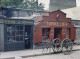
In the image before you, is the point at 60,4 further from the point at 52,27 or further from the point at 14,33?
the point at 14,33

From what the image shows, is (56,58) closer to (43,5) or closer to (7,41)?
(7,41)

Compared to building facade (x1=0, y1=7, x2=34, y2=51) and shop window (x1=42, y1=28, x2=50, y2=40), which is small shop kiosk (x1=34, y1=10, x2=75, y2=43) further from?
building facade (x1=0, y1=7, x2=34, y2=51)

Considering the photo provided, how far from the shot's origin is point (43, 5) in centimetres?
3550

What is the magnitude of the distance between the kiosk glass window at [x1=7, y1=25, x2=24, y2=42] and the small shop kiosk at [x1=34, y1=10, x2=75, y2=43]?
1656mm

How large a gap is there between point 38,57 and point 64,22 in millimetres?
6918

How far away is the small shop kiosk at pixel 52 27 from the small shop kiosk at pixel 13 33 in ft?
2.93

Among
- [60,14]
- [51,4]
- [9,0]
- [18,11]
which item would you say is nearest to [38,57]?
[60,14]

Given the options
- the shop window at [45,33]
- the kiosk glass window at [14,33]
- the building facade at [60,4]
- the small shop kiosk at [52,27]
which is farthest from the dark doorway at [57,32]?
the building facade at [60,4]

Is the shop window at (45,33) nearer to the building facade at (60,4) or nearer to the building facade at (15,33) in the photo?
the building facade at (15,33)

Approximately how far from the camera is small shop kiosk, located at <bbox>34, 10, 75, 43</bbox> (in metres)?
15.3

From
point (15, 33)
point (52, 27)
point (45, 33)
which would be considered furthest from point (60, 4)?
point (15, 33)

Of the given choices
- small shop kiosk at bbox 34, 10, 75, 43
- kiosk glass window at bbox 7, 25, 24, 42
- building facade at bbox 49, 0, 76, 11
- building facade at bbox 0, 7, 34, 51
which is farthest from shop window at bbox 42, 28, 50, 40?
building facade at bbox 49, 0, 76, 11

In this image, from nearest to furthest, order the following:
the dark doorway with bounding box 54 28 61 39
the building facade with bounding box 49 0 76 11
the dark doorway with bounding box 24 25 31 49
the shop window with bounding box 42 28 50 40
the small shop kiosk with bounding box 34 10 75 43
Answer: the dark doorway with bounding box 24 25 31 49, the small shop kiosk with bounding box 34 10 75 43, the shop window with bounding box 42 28 50 40, the dark doorway with bounding box 54 28 61 39, the building facade with bounding box 49 0 76 11

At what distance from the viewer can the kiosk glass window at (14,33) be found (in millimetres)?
13664
